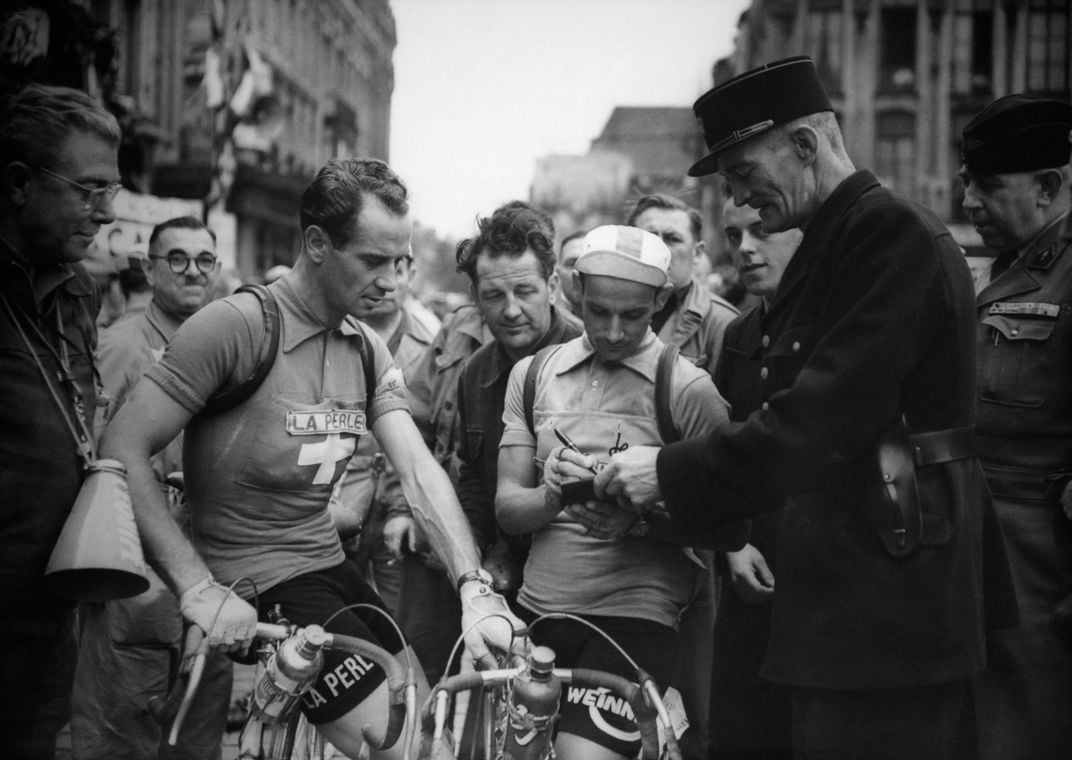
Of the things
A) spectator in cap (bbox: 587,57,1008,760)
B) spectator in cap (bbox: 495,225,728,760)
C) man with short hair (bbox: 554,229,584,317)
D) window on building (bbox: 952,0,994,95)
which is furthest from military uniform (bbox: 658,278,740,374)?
window on building (bbox: 952,0,994,95)

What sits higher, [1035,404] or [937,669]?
[1035,404]

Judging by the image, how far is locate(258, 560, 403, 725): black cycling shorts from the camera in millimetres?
3189

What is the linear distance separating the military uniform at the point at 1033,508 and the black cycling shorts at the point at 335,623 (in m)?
2.22

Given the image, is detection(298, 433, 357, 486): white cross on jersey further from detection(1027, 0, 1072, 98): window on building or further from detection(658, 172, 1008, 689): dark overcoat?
detection(1027, 0, 1072, 98): window on building

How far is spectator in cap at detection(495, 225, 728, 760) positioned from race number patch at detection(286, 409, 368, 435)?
52 centimetres

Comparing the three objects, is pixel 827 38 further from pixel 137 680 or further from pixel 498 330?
pixel 137 680

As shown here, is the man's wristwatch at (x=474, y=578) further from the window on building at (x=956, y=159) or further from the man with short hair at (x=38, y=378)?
the window on building at (x=956, y=159)

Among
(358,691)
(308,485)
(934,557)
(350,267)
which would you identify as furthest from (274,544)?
(934,557)

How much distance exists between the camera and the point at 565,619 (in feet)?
11.2

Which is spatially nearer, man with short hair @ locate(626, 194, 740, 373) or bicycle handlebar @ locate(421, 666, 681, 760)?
bicycle handlebar @ locate(421, 666, 681, 760)

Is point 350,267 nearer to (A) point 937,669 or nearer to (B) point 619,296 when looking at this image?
(B) point 619,296

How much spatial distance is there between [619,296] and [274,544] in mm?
1336

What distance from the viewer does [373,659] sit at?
2762mm

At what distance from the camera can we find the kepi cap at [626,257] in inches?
136
